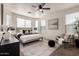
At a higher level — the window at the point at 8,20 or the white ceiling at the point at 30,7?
the white ceiling at the point at 30,7

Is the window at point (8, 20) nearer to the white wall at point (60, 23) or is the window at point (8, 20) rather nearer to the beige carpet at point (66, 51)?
the white wall at point (60, 23)

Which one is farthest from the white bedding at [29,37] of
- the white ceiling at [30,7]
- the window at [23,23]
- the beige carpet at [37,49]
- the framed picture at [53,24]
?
the white ceiling at [30,7]

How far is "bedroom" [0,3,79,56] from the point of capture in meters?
1.69

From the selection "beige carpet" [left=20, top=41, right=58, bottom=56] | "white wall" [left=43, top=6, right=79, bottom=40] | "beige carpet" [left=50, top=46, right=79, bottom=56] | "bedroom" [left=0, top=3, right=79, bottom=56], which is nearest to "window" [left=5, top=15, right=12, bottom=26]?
"bedroom" [left=0, top=3, right=79, bottom=56]

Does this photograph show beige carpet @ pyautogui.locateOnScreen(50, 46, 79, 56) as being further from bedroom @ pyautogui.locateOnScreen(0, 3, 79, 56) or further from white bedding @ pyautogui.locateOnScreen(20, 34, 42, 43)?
white bedding @ pyautogui.locateOnScreen(20, 34, 42, 43)

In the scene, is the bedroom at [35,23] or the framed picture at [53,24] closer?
the bedroom at [35,23]

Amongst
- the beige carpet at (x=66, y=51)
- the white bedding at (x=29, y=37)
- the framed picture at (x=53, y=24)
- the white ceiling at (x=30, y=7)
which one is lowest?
the beige carpet at (x=66, y=51)

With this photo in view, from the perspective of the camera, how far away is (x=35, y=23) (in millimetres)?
1852

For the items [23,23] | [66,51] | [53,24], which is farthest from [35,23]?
[66,51]

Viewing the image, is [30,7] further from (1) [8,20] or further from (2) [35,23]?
(1) [8,20]

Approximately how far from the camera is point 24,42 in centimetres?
176

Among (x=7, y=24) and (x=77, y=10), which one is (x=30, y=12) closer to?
(x=7, y=24)

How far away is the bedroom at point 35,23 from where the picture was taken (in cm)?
169

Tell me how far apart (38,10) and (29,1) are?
29 centimetres
